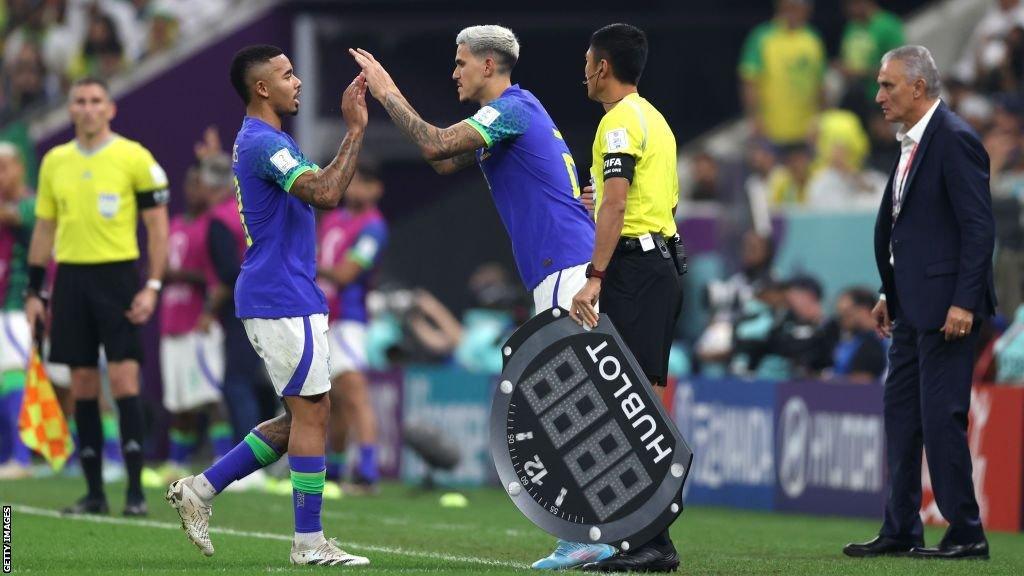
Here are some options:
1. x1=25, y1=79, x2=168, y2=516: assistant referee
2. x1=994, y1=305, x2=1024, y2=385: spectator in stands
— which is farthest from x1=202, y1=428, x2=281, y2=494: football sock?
x1=994, y1=305, x2=1024, y2=385: spectator in stands

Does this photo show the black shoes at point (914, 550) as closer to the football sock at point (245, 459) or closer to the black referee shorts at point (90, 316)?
the football sock at point (245, 459)

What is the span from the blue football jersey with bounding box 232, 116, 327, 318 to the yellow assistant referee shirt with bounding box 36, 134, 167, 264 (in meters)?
3.03

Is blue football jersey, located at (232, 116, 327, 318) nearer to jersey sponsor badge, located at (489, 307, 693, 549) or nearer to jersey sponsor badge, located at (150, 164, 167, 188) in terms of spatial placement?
jersey sponsor badge, located at (489, 307, 693, 549)

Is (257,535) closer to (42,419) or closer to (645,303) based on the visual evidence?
(42,419)

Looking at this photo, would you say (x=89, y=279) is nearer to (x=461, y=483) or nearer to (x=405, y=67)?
(x=461, y=483)

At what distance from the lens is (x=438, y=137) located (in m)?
8.04

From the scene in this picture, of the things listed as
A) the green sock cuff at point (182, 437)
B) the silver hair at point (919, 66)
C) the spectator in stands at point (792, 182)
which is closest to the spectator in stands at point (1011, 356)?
the silver hair at point (919, 66)

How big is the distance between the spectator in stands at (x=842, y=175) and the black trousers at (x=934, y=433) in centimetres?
736

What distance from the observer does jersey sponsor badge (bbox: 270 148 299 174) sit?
26.6 ft

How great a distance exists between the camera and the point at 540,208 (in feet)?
27.1

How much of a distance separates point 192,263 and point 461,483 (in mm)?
3120

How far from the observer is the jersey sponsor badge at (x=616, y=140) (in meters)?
7.94

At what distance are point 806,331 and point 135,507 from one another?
5.61 metres

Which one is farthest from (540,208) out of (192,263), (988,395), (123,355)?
(192,263)
